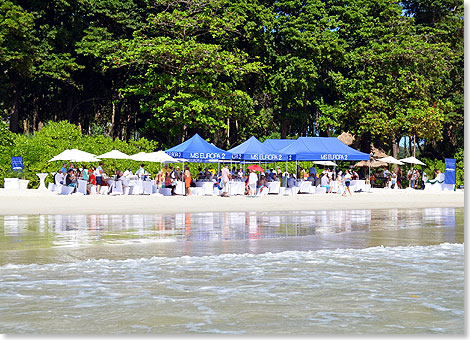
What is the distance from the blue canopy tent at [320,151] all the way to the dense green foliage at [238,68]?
33.4 ft

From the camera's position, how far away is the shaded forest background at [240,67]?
Result: 4488 centimetres

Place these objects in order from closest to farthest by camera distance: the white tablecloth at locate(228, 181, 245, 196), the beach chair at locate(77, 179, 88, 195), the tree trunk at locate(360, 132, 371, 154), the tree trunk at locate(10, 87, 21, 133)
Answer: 1. the beach chair at locate(77, 179, 88, 195)
2. the white tablecloth at locate(228, 181, 245, 196)
3. the tree trunk at locate(10, 87, 21, 133)
4. the tree trunk at locate(360, 132, 371, 154)

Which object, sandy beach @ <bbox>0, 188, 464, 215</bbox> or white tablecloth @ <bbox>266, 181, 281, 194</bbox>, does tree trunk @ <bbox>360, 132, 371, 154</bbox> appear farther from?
sandy beach @ <bbox>0, 188, 464, 215</bbox>

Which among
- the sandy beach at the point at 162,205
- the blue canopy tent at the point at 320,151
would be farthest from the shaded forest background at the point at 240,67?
the sandy beach at the point at 162,205

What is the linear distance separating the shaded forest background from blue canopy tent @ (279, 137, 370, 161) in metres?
10.2

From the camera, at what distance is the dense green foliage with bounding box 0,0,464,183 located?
147 ft

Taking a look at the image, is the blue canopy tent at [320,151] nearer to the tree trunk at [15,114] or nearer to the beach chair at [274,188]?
the beach chair at [274,188]

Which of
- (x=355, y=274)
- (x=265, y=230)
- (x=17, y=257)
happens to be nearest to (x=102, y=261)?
(x=17, y=257)

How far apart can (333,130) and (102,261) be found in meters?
48.5

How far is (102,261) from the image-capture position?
10.7 m

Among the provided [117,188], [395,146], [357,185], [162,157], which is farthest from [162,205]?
[395,146]

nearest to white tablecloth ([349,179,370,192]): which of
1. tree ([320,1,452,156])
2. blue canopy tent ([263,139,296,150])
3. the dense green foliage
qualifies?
blue canopy tent ([263,139,296,150])

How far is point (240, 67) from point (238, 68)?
16 centimetres

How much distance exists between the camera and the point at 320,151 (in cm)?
3494
